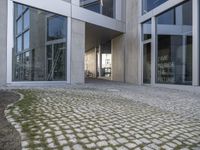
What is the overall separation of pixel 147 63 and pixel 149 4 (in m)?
3.50

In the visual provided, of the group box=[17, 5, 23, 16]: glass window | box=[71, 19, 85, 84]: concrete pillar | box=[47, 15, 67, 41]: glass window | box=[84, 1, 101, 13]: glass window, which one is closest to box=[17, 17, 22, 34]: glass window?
box=[17, 5, 23, 16]: glass window

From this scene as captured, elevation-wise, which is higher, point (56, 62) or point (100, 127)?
point (56, 62)

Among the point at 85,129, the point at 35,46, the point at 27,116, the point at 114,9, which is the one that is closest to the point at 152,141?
the point at 85,129

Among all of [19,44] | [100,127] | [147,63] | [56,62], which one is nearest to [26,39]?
[19,44]

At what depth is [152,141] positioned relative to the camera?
10.4ft

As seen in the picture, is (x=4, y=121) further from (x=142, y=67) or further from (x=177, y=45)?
(x=142, y=67)

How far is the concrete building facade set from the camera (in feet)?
30.9

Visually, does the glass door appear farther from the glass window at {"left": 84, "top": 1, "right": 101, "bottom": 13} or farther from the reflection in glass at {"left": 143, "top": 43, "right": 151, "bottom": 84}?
the reflection in glass at {"left": 143, "top": 43, "right": 151, "bottom": 84}

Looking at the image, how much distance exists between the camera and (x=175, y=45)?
10648 mm

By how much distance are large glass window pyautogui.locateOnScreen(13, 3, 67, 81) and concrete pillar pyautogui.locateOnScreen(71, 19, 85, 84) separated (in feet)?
1.70

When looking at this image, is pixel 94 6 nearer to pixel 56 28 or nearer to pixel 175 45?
pixel 56 28

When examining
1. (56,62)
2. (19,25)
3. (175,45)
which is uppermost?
(19,25)

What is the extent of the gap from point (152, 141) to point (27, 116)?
2.31 meters

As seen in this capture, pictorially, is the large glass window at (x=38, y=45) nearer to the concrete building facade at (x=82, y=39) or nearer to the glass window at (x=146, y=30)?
the concrete building facade at (x=82, y=39)
